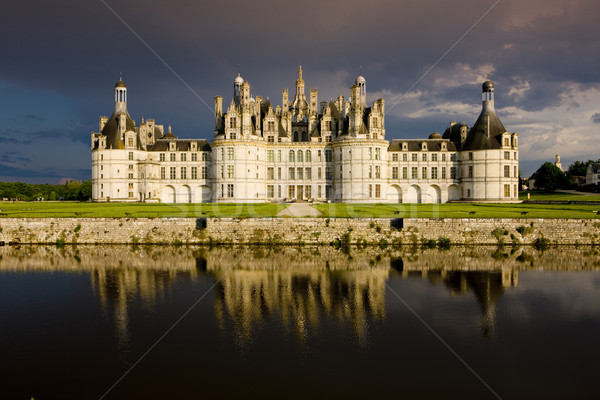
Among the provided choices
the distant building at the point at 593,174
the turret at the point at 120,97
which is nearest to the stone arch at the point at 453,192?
the turret at the point at 120,97

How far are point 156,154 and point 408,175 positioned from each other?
136 feet

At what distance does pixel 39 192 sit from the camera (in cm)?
10969

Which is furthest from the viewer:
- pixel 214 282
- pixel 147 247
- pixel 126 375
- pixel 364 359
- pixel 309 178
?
pixel 309 178

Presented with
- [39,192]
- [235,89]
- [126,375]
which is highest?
[235,89]

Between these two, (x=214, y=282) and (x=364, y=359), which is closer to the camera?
(x=364, y=359)

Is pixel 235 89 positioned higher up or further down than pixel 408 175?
higher up

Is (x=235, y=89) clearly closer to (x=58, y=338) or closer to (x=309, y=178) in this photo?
(x=309, y=178)

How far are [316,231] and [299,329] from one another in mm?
22607

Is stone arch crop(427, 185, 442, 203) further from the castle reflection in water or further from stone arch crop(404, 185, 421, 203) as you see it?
the castle reflection in water

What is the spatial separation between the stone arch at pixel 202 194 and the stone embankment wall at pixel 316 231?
106 feet

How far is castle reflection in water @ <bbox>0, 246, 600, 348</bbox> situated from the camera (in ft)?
64.9

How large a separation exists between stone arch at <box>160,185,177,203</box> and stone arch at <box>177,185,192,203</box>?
3.91ft

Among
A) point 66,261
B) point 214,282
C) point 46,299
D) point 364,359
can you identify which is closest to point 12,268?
point 66,261

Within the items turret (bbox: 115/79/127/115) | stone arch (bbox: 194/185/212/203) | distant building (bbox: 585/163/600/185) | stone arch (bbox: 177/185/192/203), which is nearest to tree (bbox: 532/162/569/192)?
distant building (bbox: 585/163/600/185)
